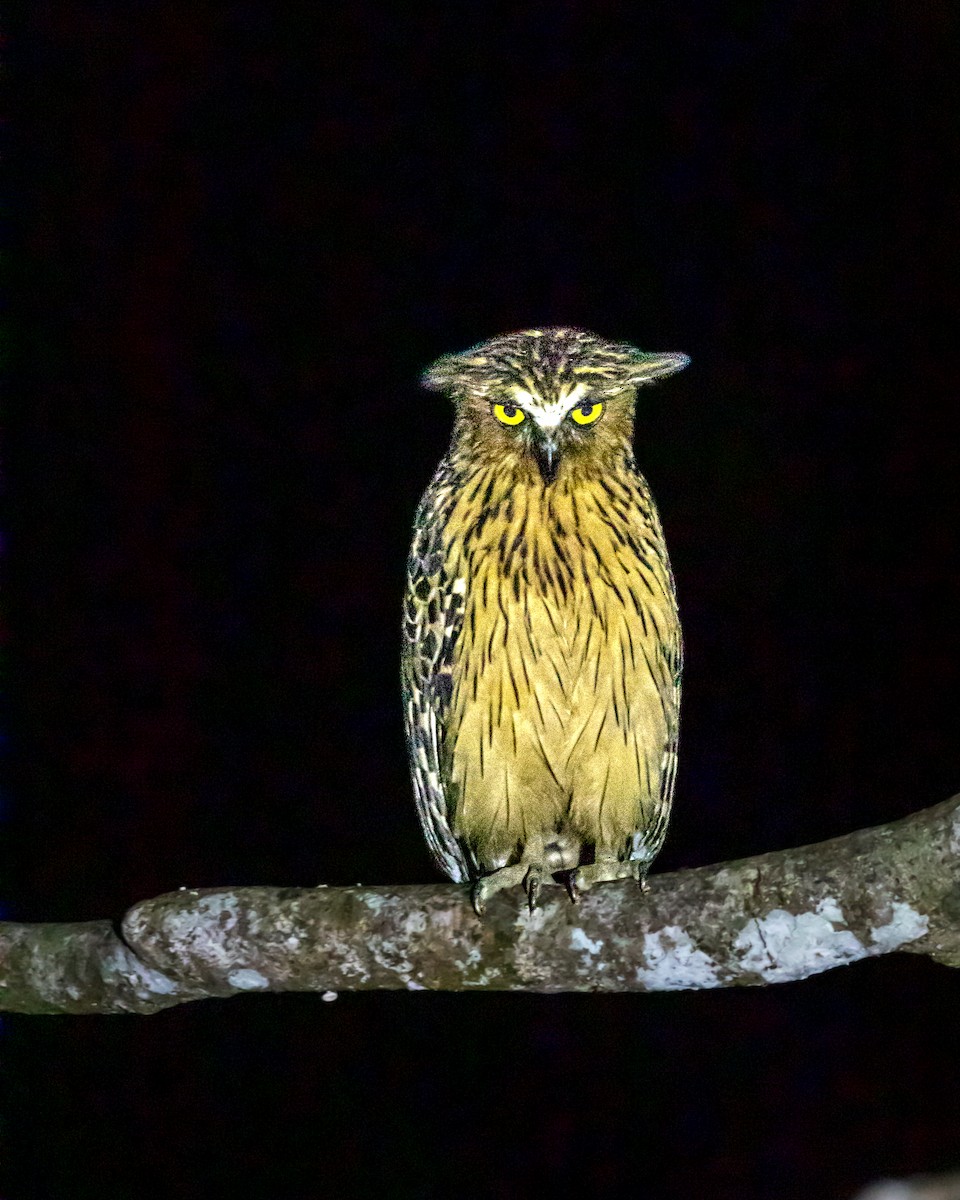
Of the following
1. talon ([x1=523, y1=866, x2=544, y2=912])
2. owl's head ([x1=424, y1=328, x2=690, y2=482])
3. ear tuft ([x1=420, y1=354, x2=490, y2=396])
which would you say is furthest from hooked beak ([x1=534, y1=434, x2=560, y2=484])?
talon ([x1=523, y1=866, x2=544, y2=912])

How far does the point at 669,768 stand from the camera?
69.0 inches

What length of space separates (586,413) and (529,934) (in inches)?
25.0

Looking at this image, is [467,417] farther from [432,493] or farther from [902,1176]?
[902,1176]

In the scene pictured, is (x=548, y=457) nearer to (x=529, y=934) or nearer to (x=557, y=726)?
(x=557, y=726)

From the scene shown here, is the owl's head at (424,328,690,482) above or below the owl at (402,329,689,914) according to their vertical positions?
above

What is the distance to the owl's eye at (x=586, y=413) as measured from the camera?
63.2 inches

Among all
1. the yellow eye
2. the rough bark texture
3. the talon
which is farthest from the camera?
the yellow eye

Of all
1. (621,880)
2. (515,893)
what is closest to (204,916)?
(515,893)

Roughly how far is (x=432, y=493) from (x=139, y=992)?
74 centimetres

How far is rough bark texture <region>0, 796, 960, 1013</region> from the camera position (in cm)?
130

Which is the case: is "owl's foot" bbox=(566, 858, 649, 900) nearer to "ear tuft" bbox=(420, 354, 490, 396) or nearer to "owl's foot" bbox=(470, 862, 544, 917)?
"owl's foot" bbox=(470, 862, 544, 917)

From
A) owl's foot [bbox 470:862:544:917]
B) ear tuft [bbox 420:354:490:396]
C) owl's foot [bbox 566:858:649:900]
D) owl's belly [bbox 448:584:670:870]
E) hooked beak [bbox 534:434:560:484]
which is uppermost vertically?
ear tuft [bbox 420:354:490:396]

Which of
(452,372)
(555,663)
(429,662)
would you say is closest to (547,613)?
(555,663)

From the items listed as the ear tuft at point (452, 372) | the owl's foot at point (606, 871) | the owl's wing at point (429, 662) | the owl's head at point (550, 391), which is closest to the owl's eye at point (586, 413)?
the owl's head at point (550, 391)
